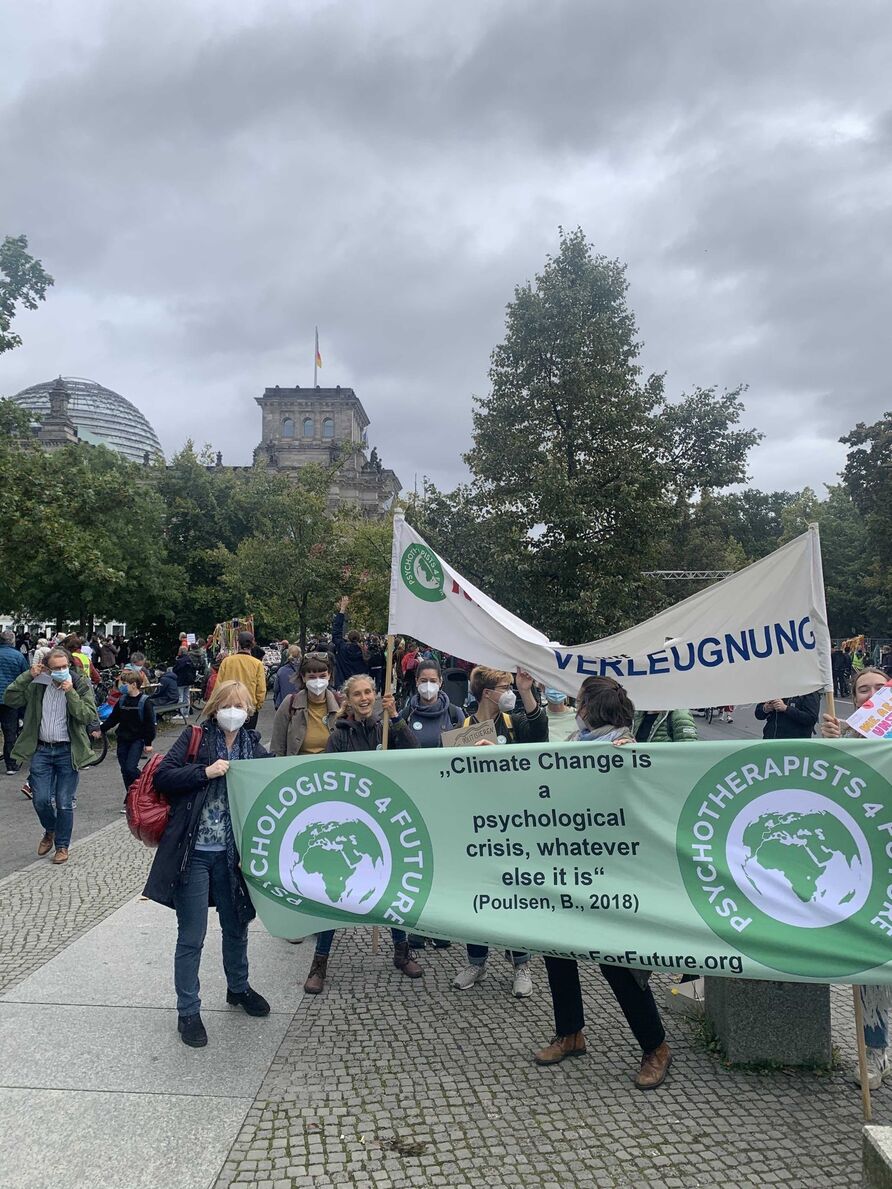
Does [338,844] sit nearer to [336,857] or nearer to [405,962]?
[336,857]

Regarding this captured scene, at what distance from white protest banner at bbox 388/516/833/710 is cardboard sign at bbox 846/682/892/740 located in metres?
0.23

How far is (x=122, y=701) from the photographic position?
9.13 m

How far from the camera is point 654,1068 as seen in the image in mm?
3936

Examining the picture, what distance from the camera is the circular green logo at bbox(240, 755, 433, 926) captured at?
13.9 feet

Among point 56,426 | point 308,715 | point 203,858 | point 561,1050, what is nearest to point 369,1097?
point 561,1050

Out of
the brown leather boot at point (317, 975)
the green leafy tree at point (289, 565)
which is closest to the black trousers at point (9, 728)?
the brown leather boot at point (317, 975)

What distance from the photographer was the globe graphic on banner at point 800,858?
379 centimetres

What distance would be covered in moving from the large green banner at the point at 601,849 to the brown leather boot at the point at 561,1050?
0.62 meters

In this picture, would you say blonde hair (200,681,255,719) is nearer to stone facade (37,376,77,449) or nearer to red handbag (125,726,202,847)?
red handbag (125,726,202,847)

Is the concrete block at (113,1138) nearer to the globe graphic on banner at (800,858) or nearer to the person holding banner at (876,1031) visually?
the globe graphic on banner at (800,858)

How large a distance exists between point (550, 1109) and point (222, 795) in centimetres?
216

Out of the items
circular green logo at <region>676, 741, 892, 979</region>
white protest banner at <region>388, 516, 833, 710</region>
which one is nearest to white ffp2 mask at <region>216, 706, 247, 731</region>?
white protest banner at <region>388, 516, 833, 710</region>

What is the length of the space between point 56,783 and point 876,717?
6.67 m

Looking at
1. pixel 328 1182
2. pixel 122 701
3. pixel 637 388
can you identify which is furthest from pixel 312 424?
pixel 328 1182
